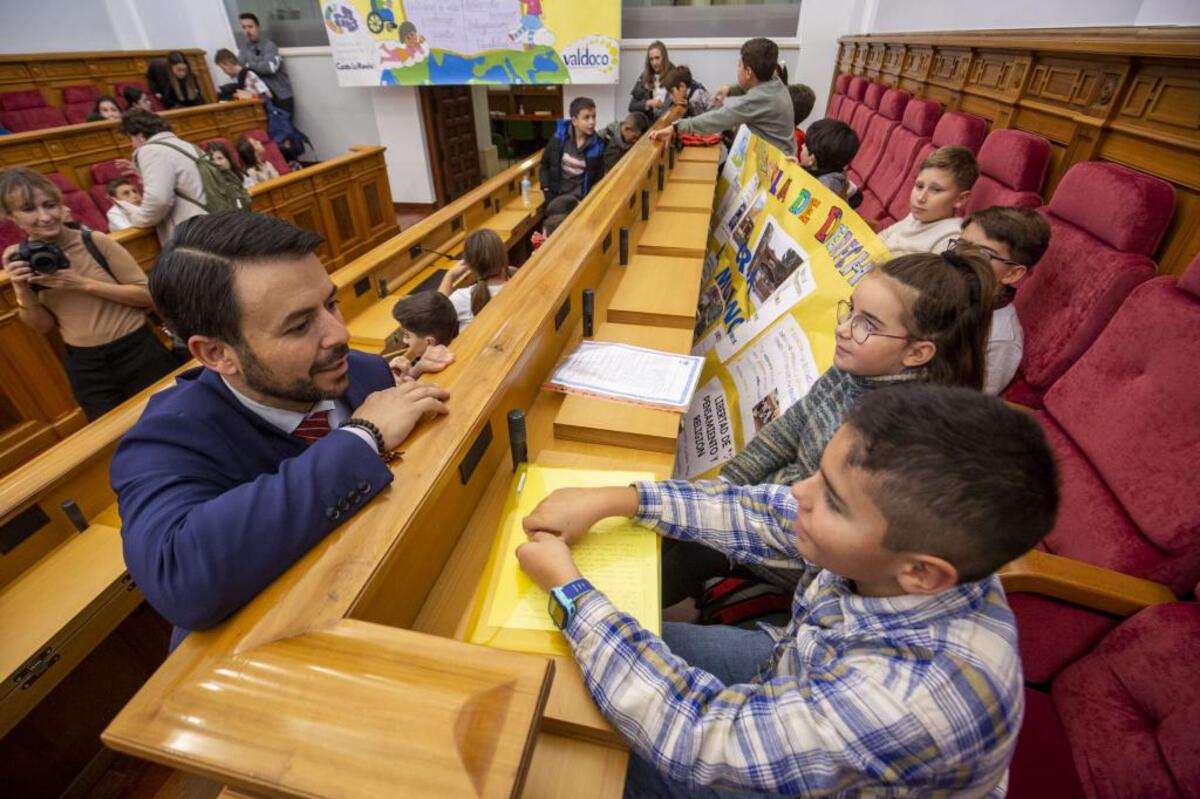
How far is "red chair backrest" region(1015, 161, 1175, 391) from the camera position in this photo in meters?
1.32

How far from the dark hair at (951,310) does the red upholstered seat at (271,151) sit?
7.39m

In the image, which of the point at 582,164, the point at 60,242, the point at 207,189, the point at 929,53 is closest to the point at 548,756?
the point at 60,242

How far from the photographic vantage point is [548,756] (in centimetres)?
67

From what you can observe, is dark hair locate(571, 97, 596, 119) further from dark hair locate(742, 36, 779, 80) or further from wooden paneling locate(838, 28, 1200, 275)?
wooden paneling locate(838, 28, 1200, 275)

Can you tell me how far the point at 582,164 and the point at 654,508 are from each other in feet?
12.1

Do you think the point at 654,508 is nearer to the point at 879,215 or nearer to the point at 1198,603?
the point at 1198,603

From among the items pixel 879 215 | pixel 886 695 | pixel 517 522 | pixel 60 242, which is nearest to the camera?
pixel 886 695

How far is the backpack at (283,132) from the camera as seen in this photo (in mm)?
6711

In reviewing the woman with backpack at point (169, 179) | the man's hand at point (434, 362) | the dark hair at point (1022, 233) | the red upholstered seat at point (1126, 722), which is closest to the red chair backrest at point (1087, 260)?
the dark hair at point (1022, 233)

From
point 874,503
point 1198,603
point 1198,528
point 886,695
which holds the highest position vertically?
point 874,503

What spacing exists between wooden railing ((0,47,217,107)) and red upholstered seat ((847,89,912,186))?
8.00 meters

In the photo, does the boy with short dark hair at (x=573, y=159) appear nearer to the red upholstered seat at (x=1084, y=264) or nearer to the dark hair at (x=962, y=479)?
the red upholstered seat at (x=1084, y=264)

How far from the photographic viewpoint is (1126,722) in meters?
0.93

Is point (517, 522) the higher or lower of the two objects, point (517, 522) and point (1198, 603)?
the higher
